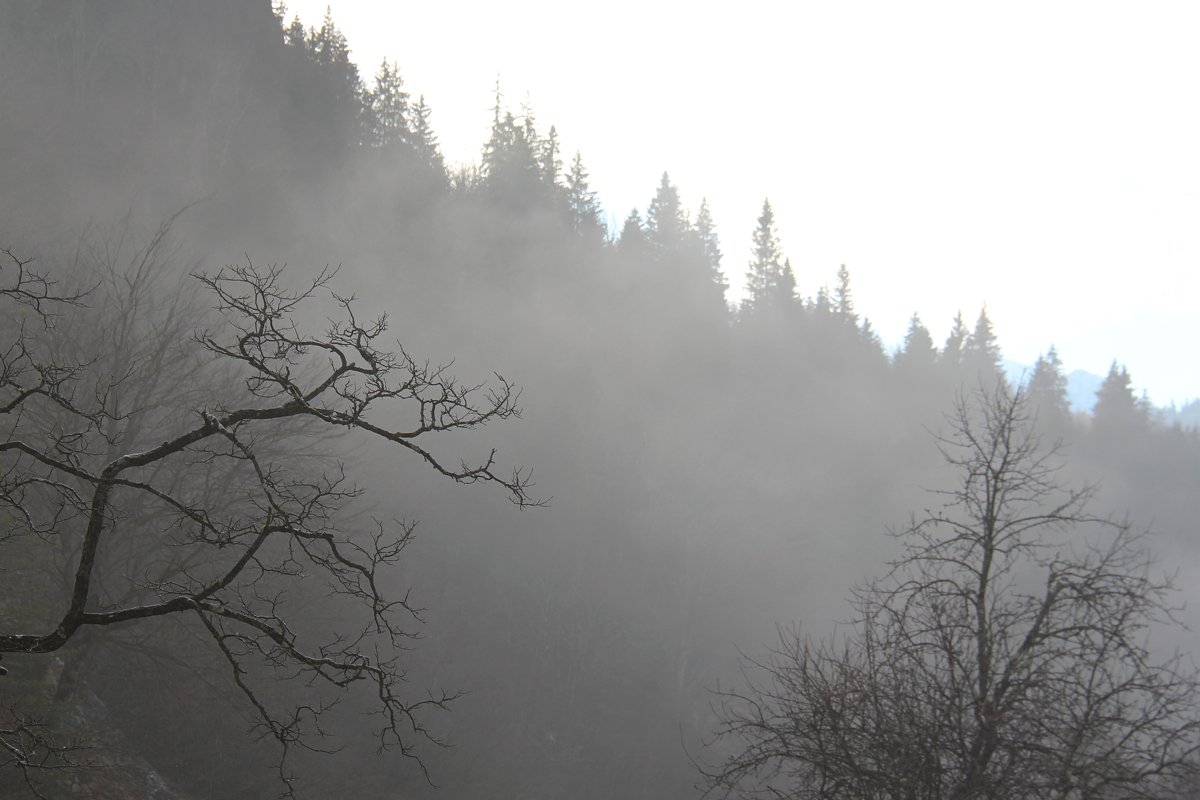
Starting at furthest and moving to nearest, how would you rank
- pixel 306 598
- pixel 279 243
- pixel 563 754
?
pixel 279 243 < pixel 563 754 < pixel 306 598

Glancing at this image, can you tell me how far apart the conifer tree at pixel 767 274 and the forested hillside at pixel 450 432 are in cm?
21

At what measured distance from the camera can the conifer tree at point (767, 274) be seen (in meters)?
46.7

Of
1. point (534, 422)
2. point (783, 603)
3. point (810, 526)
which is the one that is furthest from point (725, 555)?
point (534, 422)

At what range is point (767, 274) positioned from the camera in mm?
47188

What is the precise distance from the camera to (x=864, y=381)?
5156 centimetres

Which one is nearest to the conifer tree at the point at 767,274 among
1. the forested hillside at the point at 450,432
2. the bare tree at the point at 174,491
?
the forested hillside at the point at 450,432

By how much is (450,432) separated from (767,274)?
28.7 m

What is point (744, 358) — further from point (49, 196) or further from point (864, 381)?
point (49, 196)

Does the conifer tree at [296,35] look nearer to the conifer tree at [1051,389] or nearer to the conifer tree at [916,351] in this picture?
the conifer tree at [916,351]

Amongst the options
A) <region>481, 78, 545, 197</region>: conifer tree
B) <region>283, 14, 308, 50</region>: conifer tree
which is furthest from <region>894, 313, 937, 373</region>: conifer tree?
<region>283, 14, 308, 50</region>: conifer tree

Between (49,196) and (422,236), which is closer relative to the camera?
(49,196)

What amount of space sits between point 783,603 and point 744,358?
51.6 ft

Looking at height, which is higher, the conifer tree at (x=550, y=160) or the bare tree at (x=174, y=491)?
the conifer tree at (x=550, y=160)

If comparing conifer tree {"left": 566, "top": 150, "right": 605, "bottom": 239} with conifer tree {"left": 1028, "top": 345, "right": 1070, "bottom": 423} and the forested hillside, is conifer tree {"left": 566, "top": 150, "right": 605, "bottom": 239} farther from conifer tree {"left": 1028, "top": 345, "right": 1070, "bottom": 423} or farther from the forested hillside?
conifer tree {"left": 1028, "top": 345, "right": 1070, "bottom": 423}
